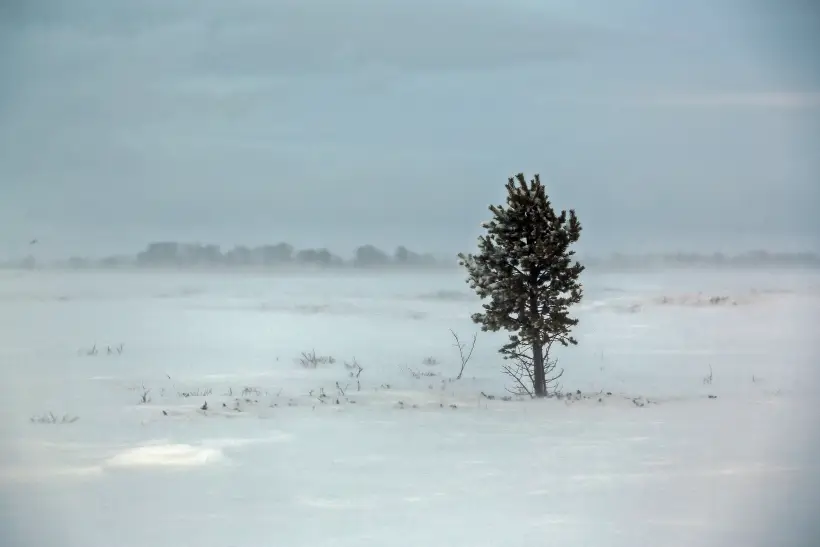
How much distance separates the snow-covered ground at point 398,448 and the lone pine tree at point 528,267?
73.6 inches

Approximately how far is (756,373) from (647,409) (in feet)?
26.0

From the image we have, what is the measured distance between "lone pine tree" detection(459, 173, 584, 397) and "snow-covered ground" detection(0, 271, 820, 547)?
1871mm

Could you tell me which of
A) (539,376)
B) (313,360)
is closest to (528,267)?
(539,376)

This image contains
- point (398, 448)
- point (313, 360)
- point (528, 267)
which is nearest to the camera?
point (398, 448)

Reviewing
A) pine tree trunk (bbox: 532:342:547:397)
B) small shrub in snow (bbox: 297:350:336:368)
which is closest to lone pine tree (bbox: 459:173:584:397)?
pine tree trunk (bbox: 532:342:547:397)

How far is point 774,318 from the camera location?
39844 mm

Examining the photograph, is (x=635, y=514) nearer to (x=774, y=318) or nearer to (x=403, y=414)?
(x=403, y=414)

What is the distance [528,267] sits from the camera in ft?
58.1

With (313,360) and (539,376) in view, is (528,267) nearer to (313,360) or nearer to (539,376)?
(539,376)

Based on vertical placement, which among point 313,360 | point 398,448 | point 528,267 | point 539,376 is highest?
point 528,267

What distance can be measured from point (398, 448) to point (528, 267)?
20.5ft

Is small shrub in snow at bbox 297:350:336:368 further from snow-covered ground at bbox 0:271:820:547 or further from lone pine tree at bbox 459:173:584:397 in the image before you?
lone pine tree at bbox 459:173:584:397

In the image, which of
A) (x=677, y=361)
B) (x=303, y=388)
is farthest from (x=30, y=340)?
(x=677, y=361)

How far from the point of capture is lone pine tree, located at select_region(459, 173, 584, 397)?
1747 cm
